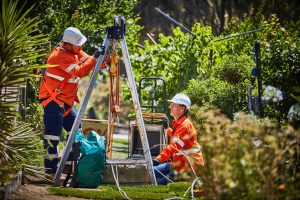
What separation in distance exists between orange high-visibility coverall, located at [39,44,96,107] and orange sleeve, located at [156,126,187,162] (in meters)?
1.60

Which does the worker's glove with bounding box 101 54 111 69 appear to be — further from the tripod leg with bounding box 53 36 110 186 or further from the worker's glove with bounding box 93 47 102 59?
the tripod leg with bounding box 53 36 110 186

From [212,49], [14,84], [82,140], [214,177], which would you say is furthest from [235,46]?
[214,177]

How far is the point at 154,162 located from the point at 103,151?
4.75 ft

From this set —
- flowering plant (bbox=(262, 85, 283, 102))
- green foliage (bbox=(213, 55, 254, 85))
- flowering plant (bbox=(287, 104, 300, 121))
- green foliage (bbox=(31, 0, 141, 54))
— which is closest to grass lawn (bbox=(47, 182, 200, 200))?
flowering plant (bbox=(287, 104, 300, 121))

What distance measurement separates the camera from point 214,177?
6.29m

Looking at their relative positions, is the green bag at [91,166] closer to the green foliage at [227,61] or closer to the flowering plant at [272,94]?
the green foliage at [227,61]

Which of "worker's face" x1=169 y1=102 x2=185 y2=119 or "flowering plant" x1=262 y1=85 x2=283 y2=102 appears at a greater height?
"flowering plant" x1=262 y1=85 x2=283 y2=102

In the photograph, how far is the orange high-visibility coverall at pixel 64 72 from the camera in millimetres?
11407

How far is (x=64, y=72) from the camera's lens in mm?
11562

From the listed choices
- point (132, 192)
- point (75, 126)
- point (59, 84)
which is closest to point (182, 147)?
point (132, 192)

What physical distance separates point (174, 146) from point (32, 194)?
2161 mm

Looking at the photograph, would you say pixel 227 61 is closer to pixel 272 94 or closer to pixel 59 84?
pixel 272 94

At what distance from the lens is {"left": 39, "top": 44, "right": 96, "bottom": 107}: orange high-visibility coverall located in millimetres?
11407

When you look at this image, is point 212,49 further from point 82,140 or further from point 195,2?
point 195,2
